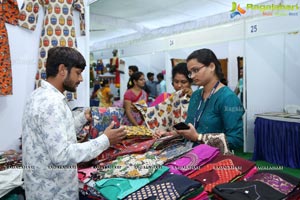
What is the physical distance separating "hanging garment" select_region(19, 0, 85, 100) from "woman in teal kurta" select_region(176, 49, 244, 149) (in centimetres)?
166

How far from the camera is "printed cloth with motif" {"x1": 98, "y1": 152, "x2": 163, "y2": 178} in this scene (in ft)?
4.33

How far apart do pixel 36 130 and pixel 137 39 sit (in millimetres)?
7165

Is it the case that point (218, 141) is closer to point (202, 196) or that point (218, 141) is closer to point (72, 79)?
point (202, 196)

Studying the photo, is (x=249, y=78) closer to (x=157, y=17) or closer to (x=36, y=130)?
(x=157, y=17)

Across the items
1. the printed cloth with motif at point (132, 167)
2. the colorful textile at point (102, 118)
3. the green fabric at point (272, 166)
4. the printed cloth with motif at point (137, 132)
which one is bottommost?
the green fabric at point (272, 166)

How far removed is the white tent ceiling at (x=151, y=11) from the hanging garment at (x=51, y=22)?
2.11 meters

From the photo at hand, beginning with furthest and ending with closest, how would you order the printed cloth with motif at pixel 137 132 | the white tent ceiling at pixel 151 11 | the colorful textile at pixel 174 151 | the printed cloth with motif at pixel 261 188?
the white tent ceiling at pixel 151 11, the printed cloth with motif at pixel 137 132, the colorful textile at pixel 174 151, the printed cloth with motif at pixel 261 188

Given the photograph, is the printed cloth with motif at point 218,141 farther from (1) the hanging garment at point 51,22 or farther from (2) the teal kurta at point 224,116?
(1) the hanging garment at point 51,22

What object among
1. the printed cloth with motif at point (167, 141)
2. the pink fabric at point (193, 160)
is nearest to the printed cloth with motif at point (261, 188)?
the pink fabric at point (193, 160)

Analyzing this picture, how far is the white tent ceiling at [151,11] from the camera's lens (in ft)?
19.4

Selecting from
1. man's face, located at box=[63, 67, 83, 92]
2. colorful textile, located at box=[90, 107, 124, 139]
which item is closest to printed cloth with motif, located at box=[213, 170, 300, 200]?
man's face, located at box=[63, 67, 83, 92]

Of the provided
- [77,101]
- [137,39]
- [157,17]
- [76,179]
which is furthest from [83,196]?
[137,39]

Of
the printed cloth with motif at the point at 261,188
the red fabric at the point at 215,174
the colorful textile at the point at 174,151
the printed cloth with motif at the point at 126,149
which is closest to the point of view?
the printed cloth with motif at the point at 261,188

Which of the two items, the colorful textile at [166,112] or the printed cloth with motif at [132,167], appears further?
the colorful textile at [166,112]
